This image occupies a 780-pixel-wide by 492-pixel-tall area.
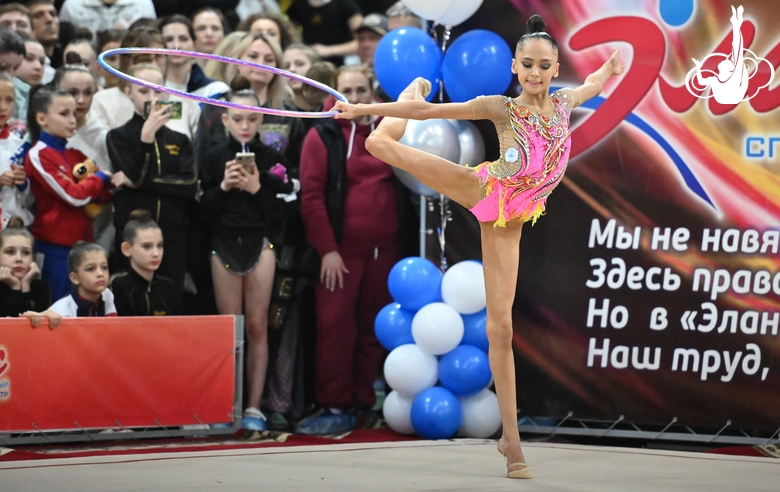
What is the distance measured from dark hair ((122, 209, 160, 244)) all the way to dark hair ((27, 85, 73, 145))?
77cm

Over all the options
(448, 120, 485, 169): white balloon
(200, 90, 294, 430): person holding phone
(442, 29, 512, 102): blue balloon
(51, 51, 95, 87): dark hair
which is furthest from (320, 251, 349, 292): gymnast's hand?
(51, 51, 95, 87): dark hair

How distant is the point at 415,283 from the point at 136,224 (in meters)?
1.68

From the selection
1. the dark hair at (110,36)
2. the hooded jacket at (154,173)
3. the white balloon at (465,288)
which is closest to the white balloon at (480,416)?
the white balloon at (465,288)

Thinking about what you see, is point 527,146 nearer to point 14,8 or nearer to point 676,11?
point 676,11

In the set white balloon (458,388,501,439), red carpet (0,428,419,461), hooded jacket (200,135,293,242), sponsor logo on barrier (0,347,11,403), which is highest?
hooded jacket (200,135,293,242)

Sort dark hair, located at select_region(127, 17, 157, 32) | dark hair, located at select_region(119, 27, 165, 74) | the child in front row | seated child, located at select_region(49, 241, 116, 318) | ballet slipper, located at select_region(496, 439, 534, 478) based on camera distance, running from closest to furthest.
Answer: ballet slipper, located at select_region(496, 439, 534, 478), seated child, located at select_region(49, 241, 116, 318), the child in front row, dark hair, located at select_region(119, 27, 165, 74), dark hair, located at select_region(127, 17, 157, 32)

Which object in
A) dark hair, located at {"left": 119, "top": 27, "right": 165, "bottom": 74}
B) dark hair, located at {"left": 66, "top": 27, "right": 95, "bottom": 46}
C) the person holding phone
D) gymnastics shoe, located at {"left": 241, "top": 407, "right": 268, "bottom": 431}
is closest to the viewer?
gymnastics shoe, located at {"left": 241, "top": 407, "right": 268, "bottom": 431}

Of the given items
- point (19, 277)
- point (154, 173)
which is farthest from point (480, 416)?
point (19, 277)

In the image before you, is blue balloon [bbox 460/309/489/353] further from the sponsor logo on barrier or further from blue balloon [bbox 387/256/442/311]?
the sponsor logo on barrier

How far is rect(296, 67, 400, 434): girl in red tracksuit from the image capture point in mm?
6215

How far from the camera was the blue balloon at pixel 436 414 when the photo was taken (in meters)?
5.72

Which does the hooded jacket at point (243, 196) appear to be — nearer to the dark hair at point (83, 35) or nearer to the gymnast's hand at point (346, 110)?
the dark hair at point (83, 35)

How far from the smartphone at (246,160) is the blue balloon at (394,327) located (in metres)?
1.20

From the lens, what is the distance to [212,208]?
6129mm
